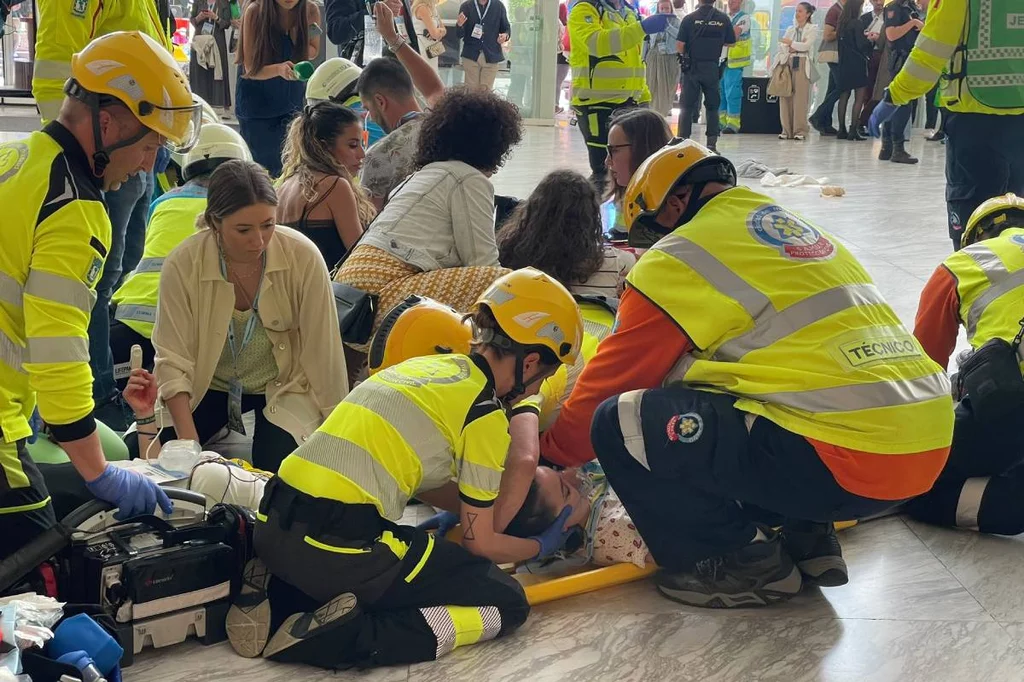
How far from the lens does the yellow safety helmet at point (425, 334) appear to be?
3.45 m

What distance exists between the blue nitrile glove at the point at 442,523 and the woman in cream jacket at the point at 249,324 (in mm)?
594

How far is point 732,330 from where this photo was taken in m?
2.93

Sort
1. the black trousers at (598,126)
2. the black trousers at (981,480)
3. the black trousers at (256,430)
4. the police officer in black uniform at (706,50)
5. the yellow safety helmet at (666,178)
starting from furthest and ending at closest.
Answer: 1. the police officer in black uniform at (706,50)
2. the black trousers at (598,126)
3. the black trousers at (256,430)
4. the black trousers at (981,480)
5. the yellow safety helmet at (666,178)

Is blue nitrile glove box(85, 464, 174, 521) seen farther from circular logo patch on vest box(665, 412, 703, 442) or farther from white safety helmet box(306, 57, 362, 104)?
white safety helmet box(306, 57, 362, 104)

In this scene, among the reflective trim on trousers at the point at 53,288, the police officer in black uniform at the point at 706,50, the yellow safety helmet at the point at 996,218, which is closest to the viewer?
the reflective trim on trousers at the point at 53,288

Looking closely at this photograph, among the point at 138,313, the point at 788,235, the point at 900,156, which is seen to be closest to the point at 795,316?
the point at 788,235

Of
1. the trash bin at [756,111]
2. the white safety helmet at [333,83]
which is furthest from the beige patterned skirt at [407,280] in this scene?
the trash bin at [756,111]

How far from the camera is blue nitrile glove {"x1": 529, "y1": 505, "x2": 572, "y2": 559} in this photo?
3188mm

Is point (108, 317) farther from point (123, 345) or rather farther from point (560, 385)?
point (560, 385)

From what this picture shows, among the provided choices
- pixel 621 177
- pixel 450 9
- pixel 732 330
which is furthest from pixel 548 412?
pixel 450 9

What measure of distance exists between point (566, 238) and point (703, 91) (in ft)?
35.7

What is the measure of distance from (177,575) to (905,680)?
1710 mm

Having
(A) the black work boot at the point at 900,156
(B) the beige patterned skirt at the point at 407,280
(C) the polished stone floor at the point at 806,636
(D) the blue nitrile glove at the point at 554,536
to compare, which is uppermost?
(A) the black work boot at the point at 900,156

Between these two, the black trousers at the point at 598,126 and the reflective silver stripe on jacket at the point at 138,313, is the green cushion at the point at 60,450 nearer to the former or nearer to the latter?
the reflective silver stripe on jacket at the point at 138,313
